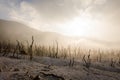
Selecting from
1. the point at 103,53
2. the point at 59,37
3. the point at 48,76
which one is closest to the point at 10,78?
the point at 48,76

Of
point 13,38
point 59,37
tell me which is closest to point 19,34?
point 13,38

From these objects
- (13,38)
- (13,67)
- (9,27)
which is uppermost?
(9,27)

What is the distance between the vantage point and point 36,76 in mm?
5059

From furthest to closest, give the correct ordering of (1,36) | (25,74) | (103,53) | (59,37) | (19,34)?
(59,37)
(19,34)
(1,36)
(103,53)
(25,74)

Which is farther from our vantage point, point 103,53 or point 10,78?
point 103,53

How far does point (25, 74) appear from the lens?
5195mm

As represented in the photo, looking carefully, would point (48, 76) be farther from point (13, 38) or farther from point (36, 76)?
point (13, 38)

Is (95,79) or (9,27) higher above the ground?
(9,27)

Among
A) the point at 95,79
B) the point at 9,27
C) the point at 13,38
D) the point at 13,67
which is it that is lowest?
the point at 95,79

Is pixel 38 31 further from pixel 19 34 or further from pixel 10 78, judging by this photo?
pixel 10 78

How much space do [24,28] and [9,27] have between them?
6414 mm

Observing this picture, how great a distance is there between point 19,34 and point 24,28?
6.06 metres

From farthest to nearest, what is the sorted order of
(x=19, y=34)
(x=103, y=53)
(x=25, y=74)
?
(x=19, y=34) → (x=103, y=53) → (x=25, y=74)

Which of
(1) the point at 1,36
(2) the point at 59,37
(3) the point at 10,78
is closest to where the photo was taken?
(3) the point at 10,78
